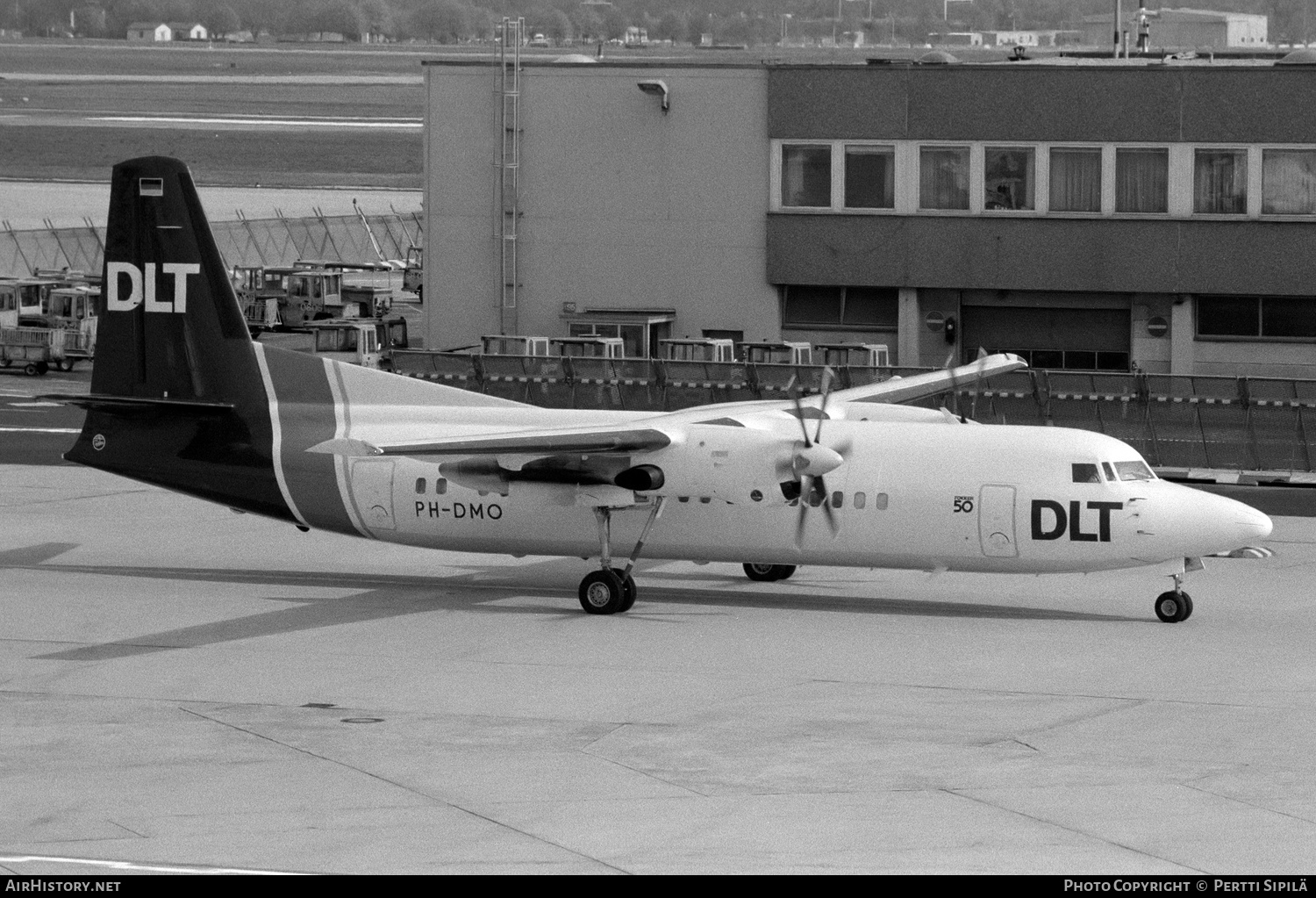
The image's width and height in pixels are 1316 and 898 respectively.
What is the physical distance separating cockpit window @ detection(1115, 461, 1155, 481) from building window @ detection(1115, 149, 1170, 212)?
2369 cm

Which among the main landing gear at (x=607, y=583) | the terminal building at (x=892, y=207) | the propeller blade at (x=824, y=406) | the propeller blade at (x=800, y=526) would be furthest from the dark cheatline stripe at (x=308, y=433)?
the terminal building at (x=892, y=207)

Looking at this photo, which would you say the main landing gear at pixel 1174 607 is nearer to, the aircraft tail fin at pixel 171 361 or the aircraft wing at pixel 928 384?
the aircraft wing at pixel 928 384

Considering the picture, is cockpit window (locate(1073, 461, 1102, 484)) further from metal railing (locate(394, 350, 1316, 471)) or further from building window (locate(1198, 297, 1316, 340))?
building window (locate(1198, 297, 1316, 340))

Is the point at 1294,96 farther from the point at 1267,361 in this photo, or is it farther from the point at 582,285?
the point at 582,285

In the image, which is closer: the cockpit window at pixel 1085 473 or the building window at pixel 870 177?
the cockpit window at pixel 1085 473

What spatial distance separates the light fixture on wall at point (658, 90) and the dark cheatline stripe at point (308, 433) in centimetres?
2359

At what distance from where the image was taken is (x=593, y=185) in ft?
171

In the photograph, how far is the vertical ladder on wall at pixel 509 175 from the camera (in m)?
51.8

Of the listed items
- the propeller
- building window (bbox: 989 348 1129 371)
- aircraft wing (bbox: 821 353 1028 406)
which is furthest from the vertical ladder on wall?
the propeller

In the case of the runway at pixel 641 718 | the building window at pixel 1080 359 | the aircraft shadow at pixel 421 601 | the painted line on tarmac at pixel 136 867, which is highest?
the building window at pixel 1080 359

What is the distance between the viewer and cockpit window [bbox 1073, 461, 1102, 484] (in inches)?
1029

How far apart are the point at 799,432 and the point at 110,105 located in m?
181

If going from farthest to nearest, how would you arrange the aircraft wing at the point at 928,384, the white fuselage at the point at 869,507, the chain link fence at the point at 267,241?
the chain link fence at the point at 267,241 < the aircraft wing at the point at 928,384 < the white fuselage at the point at 869,507

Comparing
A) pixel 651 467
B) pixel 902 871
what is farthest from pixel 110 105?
pixel 902 871
